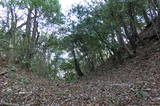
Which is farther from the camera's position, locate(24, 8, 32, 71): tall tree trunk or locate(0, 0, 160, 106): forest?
locate(24, 8, 32, 71): tall tree trunk

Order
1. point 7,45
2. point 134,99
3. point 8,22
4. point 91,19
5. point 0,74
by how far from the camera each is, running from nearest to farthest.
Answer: point 134,99, point 0,74, point 7,45, point 91,19, point 8,22

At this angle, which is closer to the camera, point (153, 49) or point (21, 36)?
point (153, 49)

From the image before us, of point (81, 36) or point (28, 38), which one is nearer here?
point (28, 38)

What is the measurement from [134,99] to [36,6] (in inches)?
336

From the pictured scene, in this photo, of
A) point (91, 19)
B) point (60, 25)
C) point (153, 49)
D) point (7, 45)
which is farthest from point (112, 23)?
point (7, 45)

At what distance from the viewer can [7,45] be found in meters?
10.8

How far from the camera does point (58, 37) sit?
48.1ft

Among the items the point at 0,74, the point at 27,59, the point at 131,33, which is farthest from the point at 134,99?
the point at 131,33

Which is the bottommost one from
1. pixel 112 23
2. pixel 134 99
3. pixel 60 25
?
pixel 134 99

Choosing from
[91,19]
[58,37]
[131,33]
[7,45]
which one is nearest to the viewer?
[7,45]

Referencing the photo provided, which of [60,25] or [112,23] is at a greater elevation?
[60,25]

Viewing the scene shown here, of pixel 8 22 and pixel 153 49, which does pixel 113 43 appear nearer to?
pixel 153 49

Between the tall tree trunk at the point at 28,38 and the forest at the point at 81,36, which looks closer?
the forest at the point at 81,36

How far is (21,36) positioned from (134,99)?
1026cm
